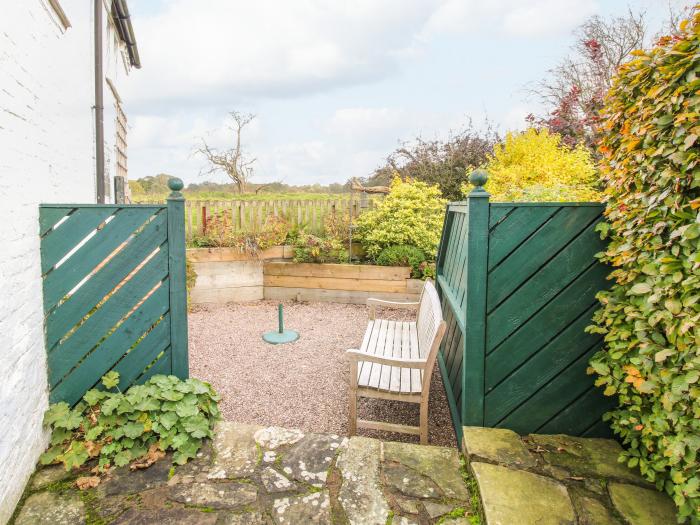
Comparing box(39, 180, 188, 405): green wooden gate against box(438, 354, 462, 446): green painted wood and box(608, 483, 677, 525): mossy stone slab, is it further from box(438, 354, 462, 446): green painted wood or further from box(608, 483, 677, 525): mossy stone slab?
box(608, 483, 677, 525): mossy stone slab

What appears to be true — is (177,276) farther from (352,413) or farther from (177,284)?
(352,413)

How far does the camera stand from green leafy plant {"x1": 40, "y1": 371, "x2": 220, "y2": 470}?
2141 millimetres

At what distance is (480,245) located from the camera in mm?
2207

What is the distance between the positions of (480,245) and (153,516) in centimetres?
207

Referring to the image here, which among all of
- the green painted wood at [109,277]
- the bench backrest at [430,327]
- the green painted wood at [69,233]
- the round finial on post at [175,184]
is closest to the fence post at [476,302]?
the bench backrest at [430,327]

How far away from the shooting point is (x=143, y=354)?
8.05 feet

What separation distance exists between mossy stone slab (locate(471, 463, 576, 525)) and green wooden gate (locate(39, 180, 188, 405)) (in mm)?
1900

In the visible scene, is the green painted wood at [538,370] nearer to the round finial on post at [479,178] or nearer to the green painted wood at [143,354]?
the round finial on post at [479,178]

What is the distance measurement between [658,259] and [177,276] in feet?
7.96

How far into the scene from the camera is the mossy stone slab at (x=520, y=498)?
167 centimetres

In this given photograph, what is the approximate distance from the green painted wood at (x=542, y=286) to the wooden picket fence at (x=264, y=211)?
541cm

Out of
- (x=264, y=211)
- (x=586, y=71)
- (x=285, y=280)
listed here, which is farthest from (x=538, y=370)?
(x=586, y=71)

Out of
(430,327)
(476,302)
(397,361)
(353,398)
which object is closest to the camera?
(476,302)

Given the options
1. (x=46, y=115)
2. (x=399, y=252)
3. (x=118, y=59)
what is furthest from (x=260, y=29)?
(x=46, y=115)
